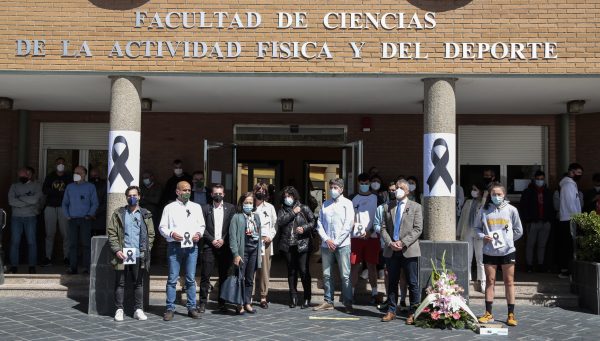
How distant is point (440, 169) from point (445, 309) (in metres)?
2.10

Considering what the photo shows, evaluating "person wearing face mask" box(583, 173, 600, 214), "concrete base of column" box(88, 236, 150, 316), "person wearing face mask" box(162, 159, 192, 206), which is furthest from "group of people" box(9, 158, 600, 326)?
"person wearing face mask" box(162, 159, 192, 206)

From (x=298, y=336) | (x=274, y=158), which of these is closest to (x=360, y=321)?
(x=298, y=336)

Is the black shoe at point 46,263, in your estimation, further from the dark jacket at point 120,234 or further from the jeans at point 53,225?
the dark jacket at point 120,234

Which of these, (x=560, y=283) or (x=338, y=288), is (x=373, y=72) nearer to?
(x=338, y=288)

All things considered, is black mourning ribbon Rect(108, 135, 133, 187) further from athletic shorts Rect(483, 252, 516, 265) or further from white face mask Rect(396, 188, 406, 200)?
athletic shorts Rect(483, 252, 516, 265)

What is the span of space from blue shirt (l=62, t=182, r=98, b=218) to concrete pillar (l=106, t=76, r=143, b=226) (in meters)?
1.56

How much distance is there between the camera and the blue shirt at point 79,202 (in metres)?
10.3

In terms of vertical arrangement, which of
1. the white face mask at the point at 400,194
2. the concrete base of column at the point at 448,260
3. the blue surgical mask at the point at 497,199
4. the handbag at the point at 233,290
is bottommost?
the handbag at the point at 233,290

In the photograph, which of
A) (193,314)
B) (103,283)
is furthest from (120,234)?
(193,314)

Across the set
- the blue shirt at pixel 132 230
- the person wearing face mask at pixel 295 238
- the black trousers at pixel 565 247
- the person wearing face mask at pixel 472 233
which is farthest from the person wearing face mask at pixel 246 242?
the black trousers at pixel 565 247

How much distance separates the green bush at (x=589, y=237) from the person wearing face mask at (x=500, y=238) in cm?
185

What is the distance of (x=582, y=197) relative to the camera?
37.6ft

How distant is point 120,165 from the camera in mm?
8953

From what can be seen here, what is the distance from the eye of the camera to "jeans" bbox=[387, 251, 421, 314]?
8.27 metres
